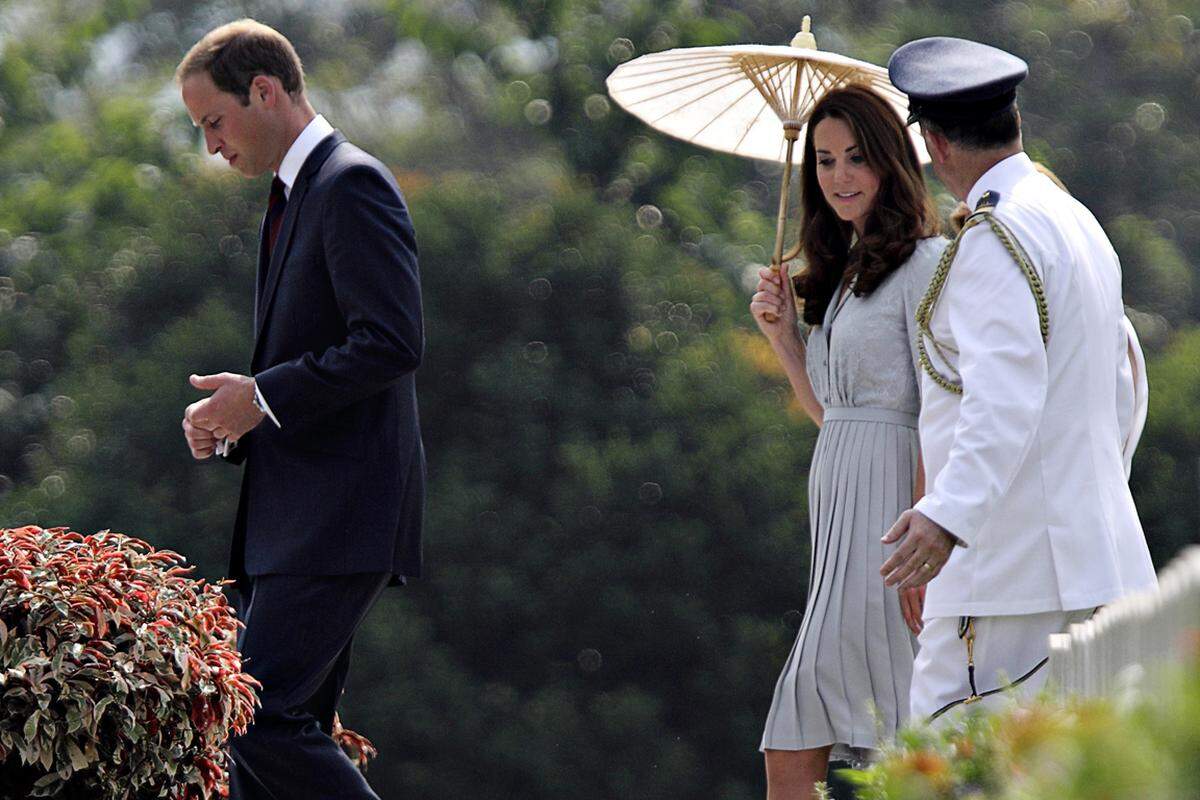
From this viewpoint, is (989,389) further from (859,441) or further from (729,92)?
(729,92)

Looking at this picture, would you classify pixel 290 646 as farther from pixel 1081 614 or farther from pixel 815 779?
pixel 1081 614

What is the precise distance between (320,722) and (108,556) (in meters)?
0.73

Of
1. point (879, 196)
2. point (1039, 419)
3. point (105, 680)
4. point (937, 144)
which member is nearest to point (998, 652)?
point (1039, 419)

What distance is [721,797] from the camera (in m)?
8.45

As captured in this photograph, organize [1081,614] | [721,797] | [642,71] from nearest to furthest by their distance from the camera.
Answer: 1. [1081,614]
2. [642,71]
3. [721,797]

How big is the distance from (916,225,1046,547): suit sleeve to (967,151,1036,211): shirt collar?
0.12m

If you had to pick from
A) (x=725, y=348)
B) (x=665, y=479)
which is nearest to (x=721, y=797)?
(x=665, y=479)

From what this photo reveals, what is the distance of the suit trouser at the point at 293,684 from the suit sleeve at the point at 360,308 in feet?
1.18

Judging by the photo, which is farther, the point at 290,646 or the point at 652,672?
the point at 652,672

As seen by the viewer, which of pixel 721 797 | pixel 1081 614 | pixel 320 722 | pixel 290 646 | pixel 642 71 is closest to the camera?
pixel 1081 614

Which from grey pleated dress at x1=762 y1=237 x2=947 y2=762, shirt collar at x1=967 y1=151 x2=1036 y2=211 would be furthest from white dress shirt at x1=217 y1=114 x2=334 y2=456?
shirt collar at x1=967 y1=151 x2=1036 y2=211

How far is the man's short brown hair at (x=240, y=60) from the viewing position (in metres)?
4.00

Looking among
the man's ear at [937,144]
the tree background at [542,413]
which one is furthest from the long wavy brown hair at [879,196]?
the tree background at [542,413]

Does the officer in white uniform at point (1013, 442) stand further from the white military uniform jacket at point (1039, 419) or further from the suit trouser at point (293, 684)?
the suit trouser at point (293, 684)
